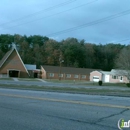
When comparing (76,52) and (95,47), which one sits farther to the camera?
(95,47)

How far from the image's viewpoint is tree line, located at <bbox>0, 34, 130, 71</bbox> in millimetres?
108375

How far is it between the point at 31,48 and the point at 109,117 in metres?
108

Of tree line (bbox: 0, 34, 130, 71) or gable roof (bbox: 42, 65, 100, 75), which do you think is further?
tree line (bbox: 0, 34, 130, 71)

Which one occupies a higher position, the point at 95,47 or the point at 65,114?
the point at 95,47

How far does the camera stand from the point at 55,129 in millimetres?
7125

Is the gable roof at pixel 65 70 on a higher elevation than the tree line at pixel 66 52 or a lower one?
lower

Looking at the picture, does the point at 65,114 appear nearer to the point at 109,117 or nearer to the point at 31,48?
the point at 109,117

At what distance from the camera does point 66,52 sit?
354 ft

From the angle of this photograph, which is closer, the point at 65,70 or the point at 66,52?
the point at 65,70

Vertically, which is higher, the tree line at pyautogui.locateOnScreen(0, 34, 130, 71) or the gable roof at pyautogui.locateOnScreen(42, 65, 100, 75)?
the tree line at pyautogui.locateOnScreen(0, 34, 130, 71)

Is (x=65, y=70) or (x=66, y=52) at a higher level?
(x=66, y=52)

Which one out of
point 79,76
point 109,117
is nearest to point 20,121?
point 109,117

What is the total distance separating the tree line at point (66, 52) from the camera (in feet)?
356

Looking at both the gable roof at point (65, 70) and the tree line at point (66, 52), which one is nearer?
the gable roof at point (65, 70)
